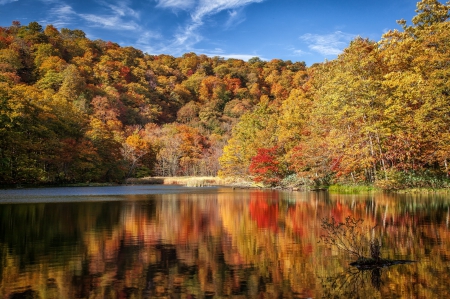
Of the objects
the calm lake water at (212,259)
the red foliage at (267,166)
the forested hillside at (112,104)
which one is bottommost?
the calm lake water at (212,259)

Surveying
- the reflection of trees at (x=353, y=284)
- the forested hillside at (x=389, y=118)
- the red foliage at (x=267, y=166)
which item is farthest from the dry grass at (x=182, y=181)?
the reflection of trees at (x=353, y=284)

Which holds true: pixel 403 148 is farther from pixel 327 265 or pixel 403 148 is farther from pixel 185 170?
pixel 185 170

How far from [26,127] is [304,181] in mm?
27221

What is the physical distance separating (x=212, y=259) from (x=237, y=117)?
249ft

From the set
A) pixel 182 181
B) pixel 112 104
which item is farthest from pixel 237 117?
A: pixel 182 181

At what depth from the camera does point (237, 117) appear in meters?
84.0

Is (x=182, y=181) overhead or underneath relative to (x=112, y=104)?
underneath

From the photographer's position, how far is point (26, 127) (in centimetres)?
4006

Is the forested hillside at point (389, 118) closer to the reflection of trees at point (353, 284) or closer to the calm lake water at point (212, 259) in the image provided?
the calm lake water at point (212, 259)

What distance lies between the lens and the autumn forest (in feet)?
89.8

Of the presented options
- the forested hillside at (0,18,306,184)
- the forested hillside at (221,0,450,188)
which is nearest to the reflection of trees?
the forested hillside at (221,0,450,188)

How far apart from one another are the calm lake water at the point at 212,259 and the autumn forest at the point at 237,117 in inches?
525

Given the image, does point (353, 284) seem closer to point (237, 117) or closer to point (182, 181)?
point (182, 181)

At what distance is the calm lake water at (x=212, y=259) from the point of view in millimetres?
Result: 6461
